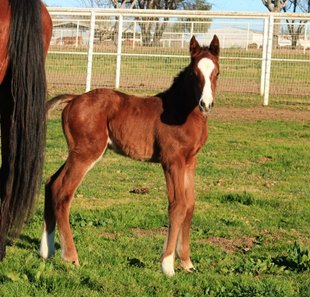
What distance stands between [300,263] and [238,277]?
61 centimetres

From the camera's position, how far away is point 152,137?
539 cm

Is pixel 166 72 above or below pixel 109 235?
above

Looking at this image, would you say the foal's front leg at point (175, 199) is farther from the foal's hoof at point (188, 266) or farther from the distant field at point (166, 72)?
the distant field at point (166, 72)

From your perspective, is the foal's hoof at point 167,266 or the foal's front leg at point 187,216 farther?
the foal's front leg at point 187,216

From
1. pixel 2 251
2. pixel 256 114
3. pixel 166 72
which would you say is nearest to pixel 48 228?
pixel 2 251

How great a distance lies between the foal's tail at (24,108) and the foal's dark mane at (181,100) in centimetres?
108

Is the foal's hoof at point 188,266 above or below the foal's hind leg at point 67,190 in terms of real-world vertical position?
below

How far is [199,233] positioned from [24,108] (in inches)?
91.0

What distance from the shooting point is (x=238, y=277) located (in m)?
4.91

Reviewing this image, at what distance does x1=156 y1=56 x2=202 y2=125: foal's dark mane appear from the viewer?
529 centimetres

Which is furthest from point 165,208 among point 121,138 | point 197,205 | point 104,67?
point 104,67

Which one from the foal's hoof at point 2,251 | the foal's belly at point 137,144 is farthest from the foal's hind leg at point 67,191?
the foal's hoof at point 2,251

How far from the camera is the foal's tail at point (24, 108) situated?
4.59 metres

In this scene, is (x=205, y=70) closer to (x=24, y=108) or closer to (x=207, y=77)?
(x=207, y=77)
